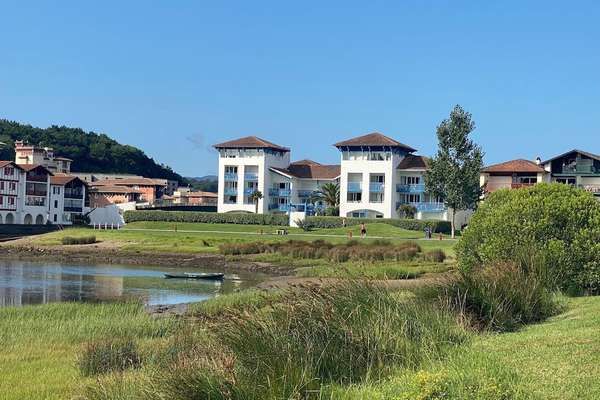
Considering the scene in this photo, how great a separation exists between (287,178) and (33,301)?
7067 centimetres

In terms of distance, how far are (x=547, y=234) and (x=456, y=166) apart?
5501 cm

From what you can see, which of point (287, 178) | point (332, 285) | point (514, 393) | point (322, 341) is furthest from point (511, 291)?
point (287, 178)

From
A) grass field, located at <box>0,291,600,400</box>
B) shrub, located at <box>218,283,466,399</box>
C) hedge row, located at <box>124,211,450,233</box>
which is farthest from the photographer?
hedge row, located at <box>124,211,450,233</box>

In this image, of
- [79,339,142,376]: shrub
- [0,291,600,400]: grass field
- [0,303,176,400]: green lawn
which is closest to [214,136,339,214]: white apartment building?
[0,303,176,400]: green lawn

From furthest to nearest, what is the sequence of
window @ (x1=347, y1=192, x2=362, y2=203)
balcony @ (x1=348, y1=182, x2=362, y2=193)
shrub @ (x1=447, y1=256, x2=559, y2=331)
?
window @ (x1=347, y1=192, x2=362, y2=203), balcony @ (x1=348, y1=182, x2=362, y2=193), shrub @ (x1=447, y1=256, x2=559, y2=331)

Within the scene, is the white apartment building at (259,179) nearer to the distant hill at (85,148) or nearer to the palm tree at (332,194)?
the palm tree at (332,194)

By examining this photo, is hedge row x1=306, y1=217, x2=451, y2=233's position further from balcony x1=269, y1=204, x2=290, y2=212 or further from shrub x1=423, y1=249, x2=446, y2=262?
shrub x1=423, y1=249, x2=446, y2=262

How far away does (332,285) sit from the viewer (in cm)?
1163

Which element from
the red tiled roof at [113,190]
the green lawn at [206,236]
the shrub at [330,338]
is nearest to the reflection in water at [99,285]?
the green lawn at [206,236]

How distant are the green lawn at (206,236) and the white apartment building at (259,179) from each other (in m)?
15.0

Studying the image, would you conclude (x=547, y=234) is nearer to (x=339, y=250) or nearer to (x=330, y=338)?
(x=330, y=338)

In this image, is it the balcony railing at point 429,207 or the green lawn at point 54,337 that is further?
the balcony railing at point 429,207

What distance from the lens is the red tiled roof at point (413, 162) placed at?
91.9 meters

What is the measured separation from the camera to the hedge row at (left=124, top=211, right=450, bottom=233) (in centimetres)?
7812
